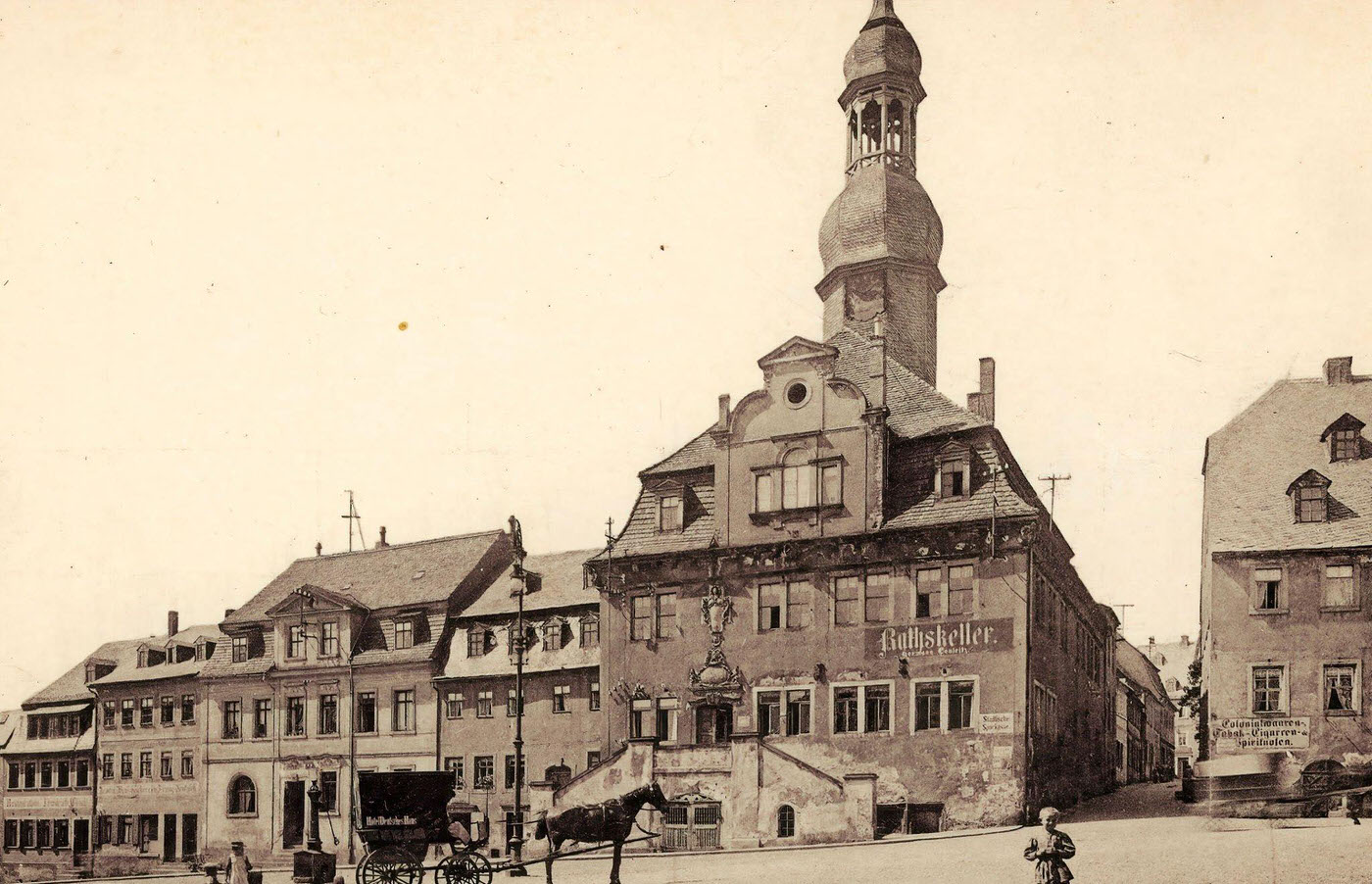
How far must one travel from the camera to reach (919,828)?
3684 cm

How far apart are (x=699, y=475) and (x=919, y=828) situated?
1228 centimetres

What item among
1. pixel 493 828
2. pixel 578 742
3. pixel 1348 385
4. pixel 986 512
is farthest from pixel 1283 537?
pixel 493 828

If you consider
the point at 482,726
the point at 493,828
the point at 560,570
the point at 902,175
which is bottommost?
the point at 493,828

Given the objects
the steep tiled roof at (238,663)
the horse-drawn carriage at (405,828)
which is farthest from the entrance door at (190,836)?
the horse-drawn carriage at (405,828)

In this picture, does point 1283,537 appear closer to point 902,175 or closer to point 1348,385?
point 1348,385

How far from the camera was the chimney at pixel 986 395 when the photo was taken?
45844 mm

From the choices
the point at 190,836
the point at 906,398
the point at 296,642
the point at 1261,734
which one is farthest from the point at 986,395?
the point at 190,836

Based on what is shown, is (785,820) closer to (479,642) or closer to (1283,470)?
(1283,470)

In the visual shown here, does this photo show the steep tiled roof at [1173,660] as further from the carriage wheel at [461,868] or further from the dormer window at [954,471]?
the carriage wheel at [461,868]

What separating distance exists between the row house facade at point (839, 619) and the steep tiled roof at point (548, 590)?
7.06 metres

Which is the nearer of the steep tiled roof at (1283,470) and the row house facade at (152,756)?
the steep tiled roof at (1283,470)

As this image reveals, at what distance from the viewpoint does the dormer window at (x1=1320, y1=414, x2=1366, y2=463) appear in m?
40.3

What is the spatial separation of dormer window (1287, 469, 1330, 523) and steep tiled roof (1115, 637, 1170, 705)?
3401cm

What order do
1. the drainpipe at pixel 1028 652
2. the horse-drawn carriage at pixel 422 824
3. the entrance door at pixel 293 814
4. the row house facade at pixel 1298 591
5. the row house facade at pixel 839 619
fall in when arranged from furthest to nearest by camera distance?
1. the entrance door at pixel 293 814
2. the row house facade at pixel 1298 591
3. the row house facade at pixel 839 619
4. the drainpipe at pixel 1028 652
5. the horse-drawn carriage at pixel 422 824
